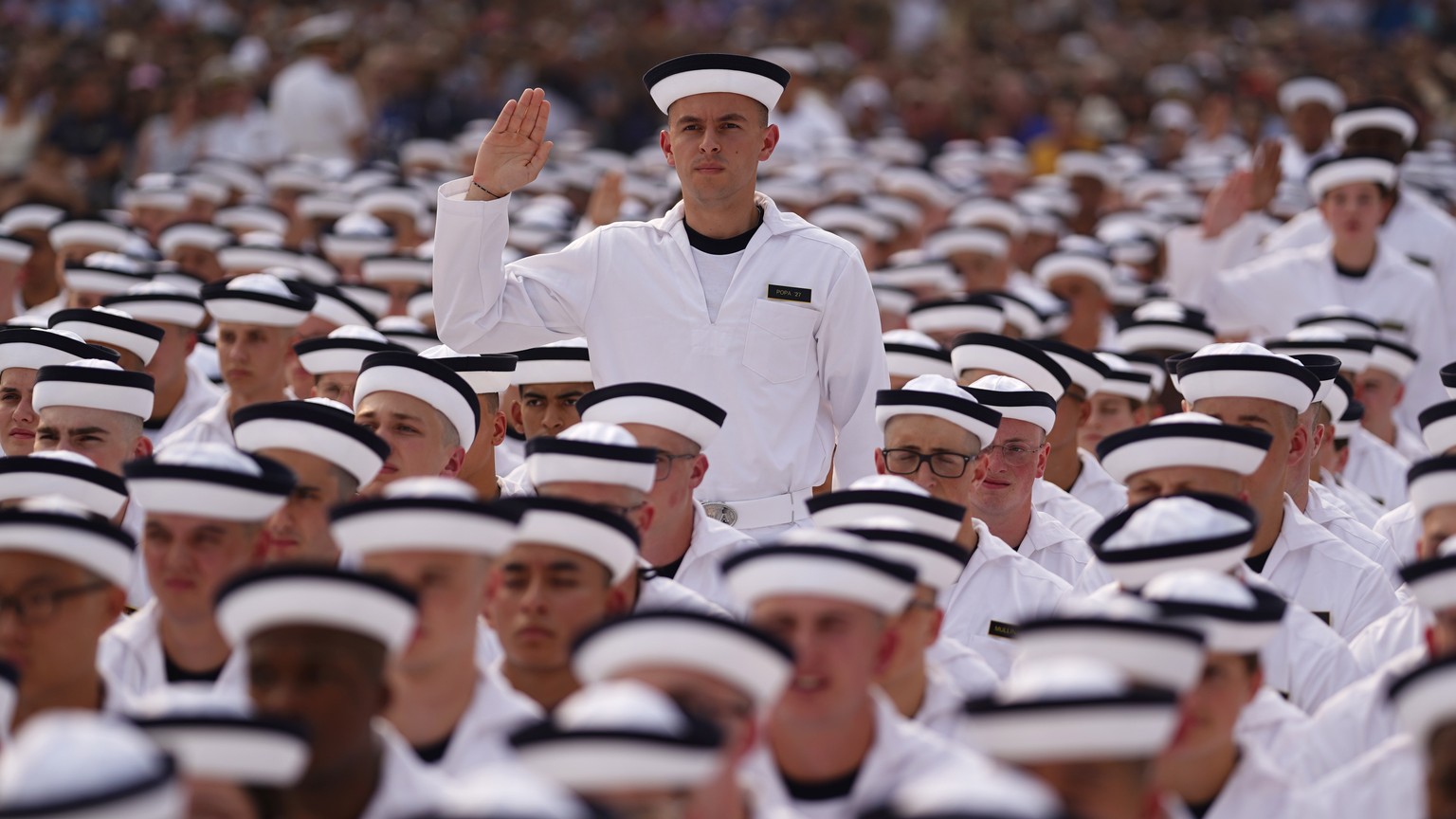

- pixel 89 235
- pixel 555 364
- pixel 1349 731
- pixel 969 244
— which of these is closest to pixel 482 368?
pixel 555 364

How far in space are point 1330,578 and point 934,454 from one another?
138 cm

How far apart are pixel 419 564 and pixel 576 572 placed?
473 mm

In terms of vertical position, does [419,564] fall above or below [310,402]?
below

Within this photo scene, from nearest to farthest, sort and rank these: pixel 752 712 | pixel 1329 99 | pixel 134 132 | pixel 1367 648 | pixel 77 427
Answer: pixel 752 712, pixel 1367 648, pixel 77 427, pixel 1329 99, pixel 134 132

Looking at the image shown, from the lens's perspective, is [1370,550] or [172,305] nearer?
[1370,550]

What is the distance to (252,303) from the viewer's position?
8.44 metres

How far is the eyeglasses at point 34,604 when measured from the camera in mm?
4949

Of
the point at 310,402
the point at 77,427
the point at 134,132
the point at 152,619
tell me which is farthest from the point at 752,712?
the point at 134,132

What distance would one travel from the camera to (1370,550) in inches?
286

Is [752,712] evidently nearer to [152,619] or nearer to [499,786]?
[499,786]

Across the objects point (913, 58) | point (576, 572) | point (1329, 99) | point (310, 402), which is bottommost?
point (576, 572)

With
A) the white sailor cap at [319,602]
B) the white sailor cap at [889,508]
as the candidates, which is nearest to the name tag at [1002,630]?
the white sailor cap at [889,508]

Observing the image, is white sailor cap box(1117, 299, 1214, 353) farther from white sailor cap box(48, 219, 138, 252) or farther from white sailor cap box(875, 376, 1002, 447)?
white sailor cap box(48, 219, 138, 252)

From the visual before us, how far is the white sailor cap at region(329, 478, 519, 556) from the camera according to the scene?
4.80m
